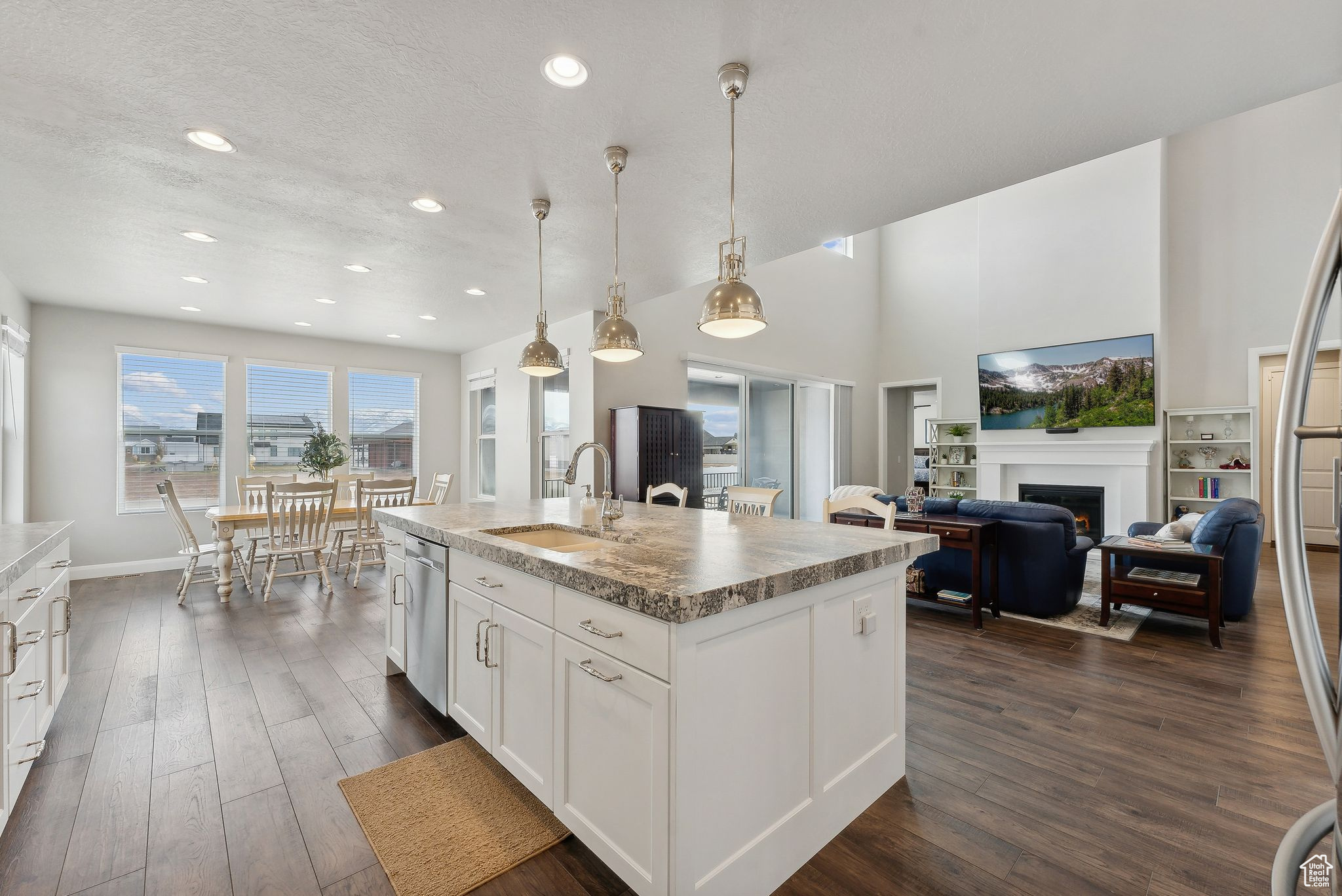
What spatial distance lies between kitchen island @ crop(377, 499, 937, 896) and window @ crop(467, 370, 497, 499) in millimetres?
5155

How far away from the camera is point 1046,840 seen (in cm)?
176

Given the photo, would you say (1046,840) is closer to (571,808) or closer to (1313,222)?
(571,808)

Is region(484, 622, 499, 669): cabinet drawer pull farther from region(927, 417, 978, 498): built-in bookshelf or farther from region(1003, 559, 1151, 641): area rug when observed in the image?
region(927, 417, 978, 498): built-in bookshelf

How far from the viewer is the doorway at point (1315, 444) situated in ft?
20.0

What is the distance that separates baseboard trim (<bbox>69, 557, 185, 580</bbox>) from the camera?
17.2ft

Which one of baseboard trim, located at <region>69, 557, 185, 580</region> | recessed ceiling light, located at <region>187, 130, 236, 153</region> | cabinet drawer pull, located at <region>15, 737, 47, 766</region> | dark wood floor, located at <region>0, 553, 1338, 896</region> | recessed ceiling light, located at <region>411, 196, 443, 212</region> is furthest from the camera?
baseboard trim, located at <region>69, 557, 185, 580</region>

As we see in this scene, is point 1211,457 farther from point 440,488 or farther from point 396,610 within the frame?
point 440,488

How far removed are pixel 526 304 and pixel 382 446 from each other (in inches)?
128

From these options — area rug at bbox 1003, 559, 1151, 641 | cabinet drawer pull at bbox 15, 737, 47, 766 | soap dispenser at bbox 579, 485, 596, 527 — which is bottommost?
area rug at bbox 1003, 559, 1151, 641

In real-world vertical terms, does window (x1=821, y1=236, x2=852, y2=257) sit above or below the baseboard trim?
above

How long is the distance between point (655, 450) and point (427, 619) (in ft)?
9.48

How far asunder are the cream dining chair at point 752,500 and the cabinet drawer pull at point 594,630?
184cm

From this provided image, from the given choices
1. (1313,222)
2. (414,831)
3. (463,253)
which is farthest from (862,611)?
(1313,222)

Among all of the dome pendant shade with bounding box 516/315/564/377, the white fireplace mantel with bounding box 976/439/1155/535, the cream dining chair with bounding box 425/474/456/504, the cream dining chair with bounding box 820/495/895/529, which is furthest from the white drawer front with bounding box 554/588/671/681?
the white fireplace mantel with bounding box 976/439/1155/535
